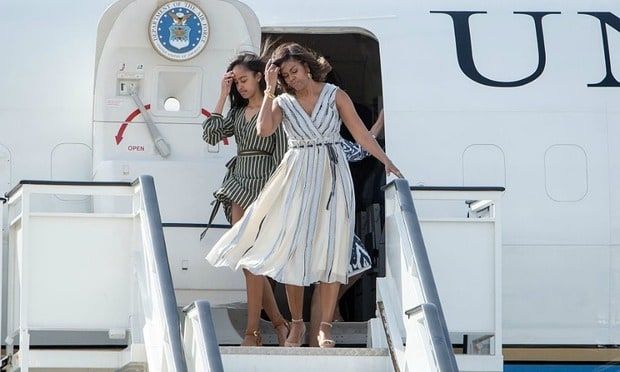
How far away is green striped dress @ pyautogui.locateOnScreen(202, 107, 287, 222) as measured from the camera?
31.9 feet

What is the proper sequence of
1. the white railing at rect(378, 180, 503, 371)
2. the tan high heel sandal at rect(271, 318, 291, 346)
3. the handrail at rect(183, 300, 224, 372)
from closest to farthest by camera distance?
the handrail at rect(183, 300, 224, 372), the white railing at rect(378, 180, 503, 371), the tan high heel sandal at rect(271, 318, 291, 346)

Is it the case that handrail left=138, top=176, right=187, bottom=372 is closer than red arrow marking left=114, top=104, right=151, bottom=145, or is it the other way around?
handrail left=138, top=176, right=187, bottom=372

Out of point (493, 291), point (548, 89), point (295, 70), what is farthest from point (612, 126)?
point (295, 70)

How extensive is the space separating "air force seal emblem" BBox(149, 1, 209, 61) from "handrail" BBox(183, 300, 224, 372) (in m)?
2.99

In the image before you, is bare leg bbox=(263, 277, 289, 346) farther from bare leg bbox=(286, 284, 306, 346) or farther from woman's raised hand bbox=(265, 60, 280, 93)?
woman's raised hand bbox=(265, 60, 280, 93)

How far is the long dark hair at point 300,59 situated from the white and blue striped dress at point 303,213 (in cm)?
9

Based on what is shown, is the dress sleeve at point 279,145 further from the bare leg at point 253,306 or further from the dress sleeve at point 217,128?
the bare leg at point 253,306

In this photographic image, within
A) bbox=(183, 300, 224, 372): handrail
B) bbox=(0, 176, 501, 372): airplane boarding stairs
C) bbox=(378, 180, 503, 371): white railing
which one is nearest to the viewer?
bbox=(183, 300, 224, 372): handrail

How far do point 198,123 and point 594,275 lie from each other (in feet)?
9.67

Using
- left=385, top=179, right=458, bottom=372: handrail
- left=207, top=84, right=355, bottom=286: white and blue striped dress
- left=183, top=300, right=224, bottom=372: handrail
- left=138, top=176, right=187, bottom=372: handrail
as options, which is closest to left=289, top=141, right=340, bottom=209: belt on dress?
left=207, top=84, right=355, bottom=286: white and blue striped dress

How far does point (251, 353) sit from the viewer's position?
870 centimetres

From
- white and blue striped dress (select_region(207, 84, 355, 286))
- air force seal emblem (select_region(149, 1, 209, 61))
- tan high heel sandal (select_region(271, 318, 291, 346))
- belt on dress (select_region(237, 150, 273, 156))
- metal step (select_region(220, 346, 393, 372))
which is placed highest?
air force seal emblem (select_region(149, 1, 209, 61))

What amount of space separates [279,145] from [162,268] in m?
1.67

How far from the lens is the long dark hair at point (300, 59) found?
9078 millimetres
